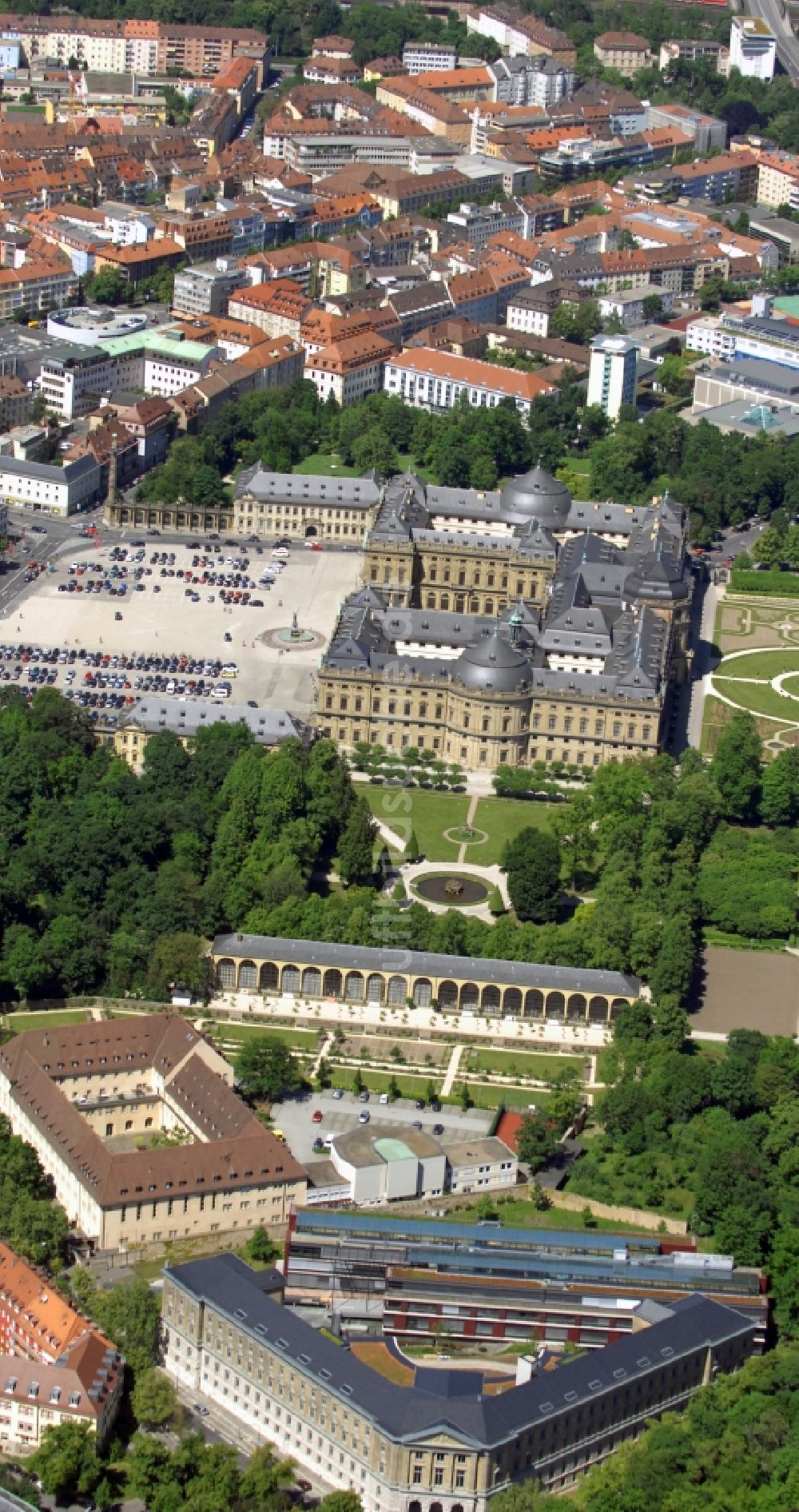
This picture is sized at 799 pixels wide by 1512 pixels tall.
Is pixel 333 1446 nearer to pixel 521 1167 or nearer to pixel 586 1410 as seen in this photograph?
A: pixel 586 1410

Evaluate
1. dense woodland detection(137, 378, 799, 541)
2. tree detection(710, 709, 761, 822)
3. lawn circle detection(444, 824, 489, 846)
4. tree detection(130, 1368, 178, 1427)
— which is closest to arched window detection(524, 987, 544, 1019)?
lawn circle detection(444, 824, 489, 846)

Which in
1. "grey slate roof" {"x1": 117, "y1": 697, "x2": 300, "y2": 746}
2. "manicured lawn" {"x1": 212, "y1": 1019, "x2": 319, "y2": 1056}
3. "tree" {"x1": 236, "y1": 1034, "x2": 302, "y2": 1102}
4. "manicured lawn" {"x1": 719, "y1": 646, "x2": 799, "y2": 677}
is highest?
"grey slate roof" {"x1": 117, "y1": 697, "x2": 300, "y2": 746}

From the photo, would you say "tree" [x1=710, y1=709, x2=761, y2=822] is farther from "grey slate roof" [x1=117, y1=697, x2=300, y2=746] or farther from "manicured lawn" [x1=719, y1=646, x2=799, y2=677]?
"grey slate roof" [x1=117, y1=697, x2=300, y2=746]

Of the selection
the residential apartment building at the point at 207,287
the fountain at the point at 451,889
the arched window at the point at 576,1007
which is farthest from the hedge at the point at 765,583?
the arched window at the point at 576,1007

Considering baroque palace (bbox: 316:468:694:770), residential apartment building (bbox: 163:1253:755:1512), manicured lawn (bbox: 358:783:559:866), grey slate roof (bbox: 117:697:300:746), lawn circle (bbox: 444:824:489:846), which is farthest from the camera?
baroque palace (bbox: 316:468:694:770)

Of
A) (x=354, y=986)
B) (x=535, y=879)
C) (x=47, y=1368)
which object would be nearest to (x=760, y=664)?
(x=535, y=879)

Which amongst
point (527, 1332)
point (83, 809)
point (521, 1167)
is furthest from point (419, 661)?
point (527, 1332)

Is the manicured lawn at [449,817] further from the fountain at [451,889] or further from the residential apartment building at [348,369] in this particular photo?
the residential apartment building at [348,369]
